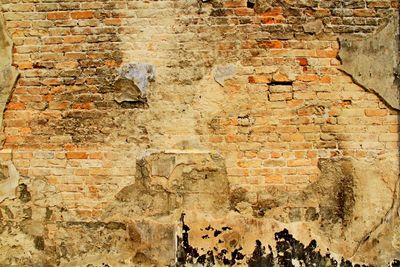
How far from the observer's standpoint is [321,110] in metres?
3.42

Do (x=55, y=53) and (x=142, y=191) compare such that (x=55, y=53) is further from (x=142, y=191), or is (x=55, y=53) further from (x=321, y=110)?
(x=321, y=110)

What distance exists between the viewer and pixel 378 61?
3395mm

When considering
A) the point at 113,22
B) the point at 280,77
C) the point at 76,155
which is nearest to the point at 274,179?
the point at 280,77

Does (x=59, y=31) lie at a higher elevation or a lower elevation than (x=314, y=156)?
higher

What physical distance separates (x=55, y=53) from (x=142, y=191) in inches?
Answer: 53.5

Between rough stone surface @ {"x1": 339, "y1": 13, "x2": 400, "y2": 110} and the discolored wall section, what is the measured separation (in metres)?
→ 0.02

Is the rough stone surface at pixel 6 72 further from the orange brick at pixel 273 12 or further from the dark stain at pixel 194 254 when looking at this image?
the orange brick at pixel 273 12

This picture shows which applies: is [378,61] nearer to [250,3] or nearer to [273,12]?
[273,12]

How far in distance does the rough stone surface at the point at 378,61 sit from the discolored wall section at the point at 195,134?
17 mm

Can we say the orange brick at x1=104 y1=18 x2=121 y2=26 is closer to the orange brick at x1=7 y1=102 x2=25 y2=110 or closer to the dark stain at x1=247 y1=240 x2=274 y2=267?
the orange brick at x1=7 y1=102 x2=25 y2=110

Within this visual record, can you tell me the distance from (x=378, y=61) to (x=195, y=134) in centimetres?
160

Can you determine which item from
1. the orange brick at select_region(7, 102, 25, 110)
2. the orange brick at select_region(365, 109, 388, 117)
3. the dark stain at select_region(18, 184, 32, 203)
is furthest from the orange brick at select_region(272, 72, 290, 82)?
the dark stain at select_region(18, 184, 32, 203)

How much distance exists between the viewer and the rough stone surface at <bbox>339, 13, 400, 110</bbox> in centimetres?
338

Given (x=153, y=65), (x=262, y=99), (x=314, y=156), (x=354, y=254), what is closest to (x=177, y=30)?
(x=153, y=65)
